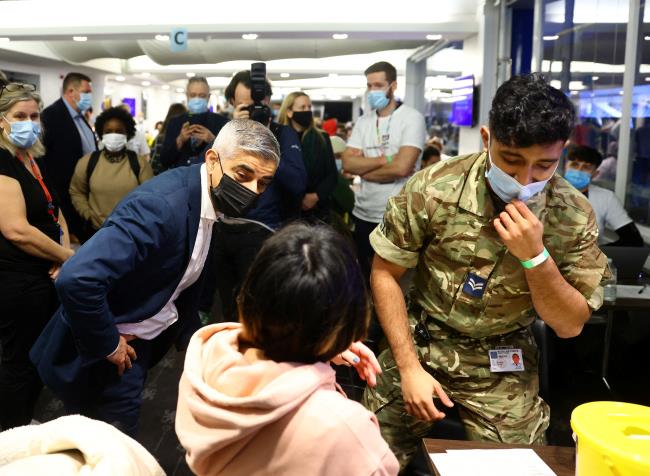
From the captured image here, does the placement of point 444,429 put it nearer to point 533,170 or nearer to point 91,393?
point 533,170

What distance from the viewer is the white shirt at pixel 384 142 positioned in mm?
3770

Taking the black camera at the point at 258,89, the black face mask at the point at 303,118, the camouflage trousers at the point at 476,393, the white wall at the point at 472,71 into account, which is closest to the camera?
the camouflage trousers at the point at 476,393

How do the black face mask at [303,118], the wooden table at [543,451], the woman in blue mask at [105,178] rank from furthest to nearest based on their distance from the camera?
the black face mask at [303,118] → the woman in blue mask at [105,178] → the wooden table at [543,451]

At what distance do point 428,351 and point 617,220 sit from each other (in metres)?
2.33

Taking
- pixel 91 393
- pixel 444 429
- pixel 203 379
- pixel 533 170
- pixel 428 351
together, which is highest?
pixel 533 170

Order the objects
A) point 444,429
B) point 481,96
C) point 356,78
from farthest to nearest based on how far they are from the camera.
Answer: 1. point 356,78
2. point 481,96
3. point 444,429

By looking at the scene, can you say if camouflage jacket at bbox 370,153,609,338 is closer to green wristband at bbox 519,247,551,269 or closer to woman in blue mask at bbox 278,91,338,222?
green wristband at bbox 519,247,551,269

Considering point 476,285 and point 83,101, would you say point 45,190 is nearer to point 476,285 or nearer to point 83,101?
point 476,285

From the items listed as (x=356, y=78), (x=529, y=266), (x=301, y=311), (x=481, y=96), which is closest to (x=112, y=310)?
(x=301, y=311)

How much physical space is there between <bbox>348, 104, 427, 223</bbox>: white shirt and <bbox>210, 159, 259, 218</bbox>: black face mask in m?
1.98

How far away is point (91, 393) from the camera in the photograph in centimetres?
183

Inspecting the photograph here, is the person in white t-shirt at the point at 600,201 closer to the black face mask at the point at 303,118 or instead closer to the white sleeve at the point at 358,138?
the white sleeve at the point at 358,138

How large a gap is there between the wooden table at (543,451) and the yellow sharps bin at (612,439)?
0.24 m

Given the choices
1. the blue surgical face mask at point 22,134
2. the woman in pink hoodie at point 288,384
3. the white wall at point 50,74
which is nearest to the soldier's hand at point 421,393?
the woman in pink hoodie at point 288,384
